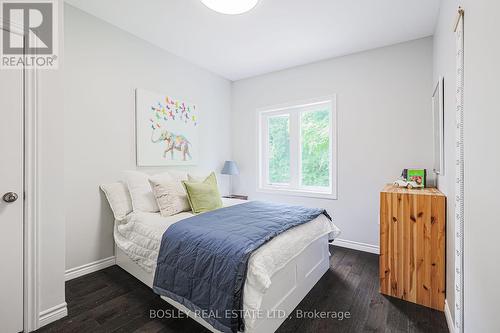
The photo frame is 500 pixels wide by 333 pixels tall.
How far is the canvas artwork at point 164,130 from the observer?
9.46ft

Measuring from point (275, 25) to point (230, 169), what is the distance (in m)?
2.28

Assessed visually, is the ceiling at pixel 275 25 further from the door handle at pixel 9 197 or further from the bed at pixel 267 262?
the bed at pixel 267 262

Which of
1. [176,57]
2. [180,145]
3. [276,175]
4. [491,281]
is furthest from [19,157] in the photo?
[276,175]

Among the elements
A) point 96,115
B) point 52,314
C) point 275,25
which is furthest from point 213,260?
point 275,25

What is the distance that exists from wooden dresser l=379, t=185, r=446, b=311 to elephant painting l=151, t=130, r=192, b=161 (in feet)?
8.59

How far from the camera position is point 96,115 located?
2494mm

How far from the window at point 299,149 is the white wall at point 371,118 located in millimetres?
162

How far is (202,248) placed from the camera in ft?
→ 5.35

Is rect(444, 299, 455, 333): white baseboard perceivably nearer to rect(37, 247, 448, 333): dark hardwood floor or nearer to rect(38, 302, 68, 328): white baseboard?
rect(37, 247, 448, 333): dark hardwood floor

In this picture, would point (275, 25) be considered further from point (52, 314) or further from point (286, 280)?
point (52, 314)

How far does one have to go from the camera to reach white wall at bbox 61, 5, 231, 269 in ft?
7.60

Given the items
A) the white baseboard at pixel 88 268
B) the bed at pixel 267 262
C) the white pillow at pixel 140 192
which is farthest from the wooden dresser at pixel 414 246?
the white baseboard at pixel 88 268

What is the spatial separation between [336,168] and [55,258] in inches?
128

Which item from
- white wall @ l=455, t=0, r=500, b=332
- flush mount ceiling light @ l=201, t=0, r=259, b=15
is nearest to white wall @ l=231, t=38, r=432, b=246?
white wall @ l=455, t=0, r=500, b=332
